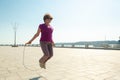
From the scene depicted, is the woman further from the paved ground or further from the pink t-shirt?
the paved ground

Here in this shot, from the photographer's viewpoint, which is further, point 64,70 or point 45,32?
point 64,70

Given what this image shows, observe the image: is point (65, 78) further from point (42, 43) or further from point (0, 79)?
point (0, 79)

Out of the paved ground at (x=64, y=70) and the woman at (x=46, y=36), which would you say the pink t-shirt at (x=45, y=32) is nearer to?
the woman at (x=46, y=36)

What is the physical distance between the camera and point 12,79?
3982 millimetres

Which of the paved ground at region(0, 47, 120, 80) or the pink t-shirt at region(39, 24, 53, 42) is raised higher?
the pink t-shirt at region(39, 24, 53, 42)

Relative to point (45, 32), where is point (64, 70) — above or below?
below

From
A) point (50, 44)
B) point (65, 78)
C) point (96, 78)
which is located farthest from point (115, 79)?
point (50, 44)

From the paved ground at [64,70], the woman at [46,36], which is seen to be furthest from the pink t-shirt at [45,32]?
the paved ground at [64,70]

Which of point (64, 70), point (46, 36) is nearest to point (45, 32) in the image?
point (46, 36)

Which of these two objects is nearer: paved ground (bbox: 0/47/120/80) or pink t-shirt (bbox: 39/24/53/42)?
paved ground (bbox: 0/47/120/80)

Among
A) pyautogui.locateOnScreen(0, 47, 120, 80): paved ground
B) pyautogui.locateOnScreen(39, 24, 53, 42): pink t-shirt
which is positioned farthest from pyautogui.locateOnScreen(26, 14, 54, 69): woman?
pyautogui.locateOnScreen(0, 47, 120, 80): paved ground

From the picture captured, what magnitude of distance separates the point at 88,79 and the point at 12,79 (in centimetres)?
192

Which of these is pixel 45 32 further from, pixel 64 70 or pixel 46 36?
pixel 64 70

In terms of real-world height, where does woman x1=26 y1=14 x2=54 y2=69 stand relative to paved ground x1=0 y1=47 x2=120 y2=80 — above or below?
above
